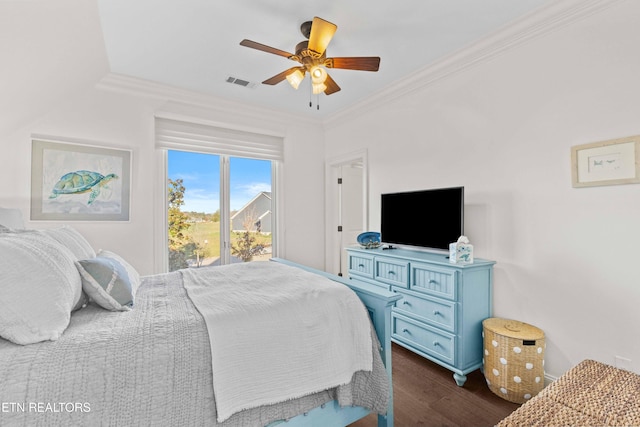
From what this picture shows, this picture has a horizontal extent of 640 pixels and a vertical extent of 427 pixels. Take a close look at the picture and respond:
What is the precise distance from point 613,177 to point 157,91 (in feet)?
13.4

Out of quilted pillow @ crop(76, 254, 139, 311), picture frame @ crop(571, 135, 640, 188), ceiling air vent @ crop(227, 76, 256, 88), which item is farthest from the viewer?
ceiling air vent @ crop(227, 76, 256, 88)

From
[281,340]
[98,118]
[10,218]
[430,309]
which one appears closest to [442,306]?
[430,309]

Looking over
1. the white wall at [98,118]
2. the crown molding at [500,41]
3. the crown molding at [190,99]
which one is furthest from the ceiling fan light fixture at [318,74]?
the crown molding at [190,99]

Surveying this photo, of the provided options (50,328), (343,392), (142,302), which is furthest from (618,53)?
(50,328)

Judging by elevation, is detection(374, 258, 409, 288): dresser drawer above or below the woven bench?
above

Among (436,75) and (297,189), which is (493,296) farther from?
(297,189)

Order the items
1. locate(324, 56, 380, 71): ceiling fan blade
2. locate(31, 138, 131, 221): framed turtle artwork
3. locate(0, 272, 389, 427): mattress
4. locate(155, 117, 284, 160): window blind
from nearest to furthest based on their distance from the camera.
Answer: locate(0, 272, 389, 427): mattress → locate(324, 56, 380, 71): ceiling fan blade → locate(31, 138, 131, 221): framed turtle artwork → locate(155, 117, 284, 160): window blind

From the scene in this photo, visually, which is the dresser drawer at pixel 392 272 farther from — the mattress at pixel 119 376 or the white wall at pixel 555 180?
the mattress at pixel 119 376

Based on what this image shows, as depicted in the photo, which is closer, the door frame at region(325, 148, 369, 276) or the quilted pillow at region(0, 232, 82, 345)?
the quilted pillow at region(0, 232, 82, 345)

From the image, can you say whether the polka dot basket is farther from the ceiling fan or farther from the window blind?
the window blind

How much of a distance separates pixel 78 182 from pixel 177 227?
105cm

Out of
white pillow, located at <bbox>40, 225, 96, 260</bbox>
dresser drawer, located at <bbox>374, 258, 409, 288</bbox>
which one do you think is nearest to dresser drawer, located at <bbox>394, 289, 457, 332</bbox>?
dresser drawer, located at <bbox>374, 258, 409, 288</bbox>

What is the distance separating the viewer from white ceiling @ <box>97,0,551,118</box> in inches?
82.3

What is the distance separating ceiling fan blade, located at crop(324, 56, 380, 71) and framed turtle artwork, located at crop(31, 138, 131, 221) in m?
2.38
